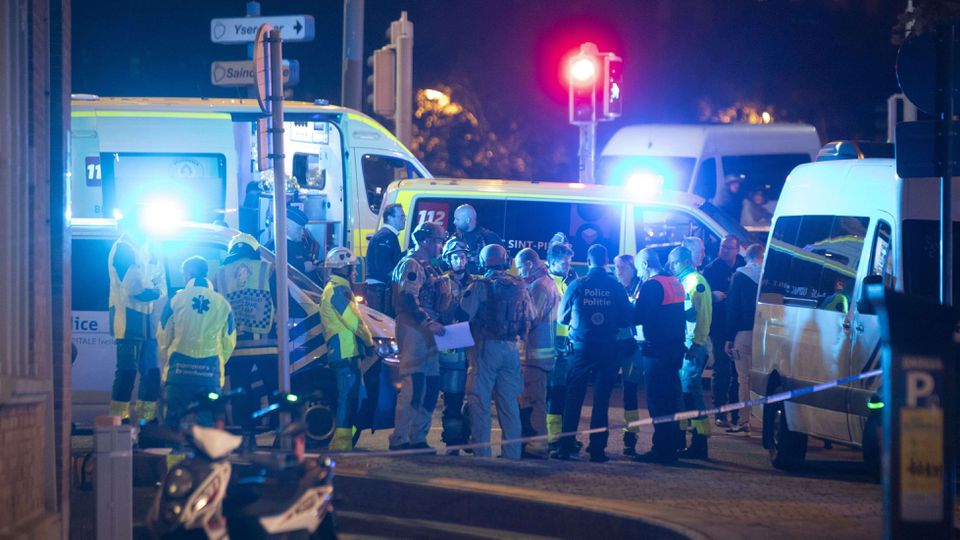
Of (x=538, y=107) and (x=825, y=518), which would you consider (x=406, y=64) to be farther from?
(x=825, y=518)

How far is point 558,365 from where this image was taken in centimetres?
1252

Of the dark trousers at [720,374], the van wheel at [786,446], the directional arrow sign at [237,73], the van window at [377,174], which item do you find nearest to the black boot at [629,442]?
the van wheel at [786,446]

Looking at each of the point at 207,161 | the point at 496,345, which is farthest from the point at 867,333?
the point at 207,161

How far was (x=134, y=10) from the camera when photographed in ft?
92.6

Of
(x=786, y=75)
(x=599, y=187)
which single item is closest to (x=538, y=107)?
(x=786, y=75)

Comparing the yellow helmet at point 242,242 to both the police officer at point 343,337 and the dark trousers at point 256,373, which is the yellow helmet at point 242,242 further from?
the dark trousers at point 256,373

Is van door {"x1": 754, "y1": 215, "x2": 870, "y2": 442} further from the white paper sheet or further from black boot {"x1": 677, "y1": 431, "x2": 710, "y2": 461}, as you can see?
the white paper sheet

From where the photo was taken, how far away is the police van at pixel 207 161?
18422 millimetres

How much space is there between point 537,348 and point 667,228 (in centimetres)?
492

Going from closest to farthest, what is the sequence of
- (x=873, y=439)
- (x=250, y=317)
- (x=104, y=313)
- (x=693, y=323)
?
(x=873, y=439), (x=250, y=317), (x=104, y=313), (x=693, y=323)

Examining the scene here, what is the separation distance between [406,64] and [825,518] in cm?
1221

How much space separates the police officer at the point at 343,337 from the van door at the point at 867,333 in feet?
11.7

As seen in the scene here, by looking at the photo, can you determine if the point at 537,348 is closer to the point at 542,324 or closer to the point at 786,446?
the point at 542,324

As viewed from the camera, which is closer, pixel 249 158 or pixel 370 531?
pixel 370 531
